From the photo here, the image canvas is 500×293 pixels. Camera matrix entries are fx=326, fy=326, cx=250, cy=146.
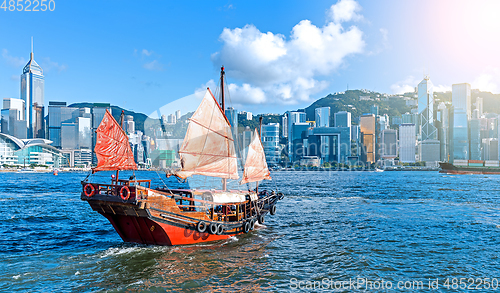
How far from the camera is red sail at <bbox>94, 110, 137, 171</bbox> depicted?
19812 mm

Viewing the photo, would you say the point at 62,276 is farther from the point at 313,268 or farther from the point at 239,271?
the point at 313,268

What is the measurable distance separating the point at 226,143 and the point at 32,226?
17762 millimetres

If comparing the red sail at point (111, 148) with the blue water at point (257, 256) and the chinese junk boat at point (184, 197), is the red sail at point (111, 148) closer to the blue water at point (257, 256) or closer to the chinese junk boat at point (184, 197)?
the chinese junk boat at point (184, 197)

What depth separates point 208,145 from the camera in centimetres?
2617

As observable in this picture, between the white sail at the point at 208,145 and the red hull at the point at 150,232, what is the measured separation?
18.6ft

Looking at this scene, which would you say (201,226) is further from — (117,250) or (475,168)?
(475,168)

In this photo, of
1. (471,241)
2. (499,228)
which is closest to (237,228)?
(471,241)

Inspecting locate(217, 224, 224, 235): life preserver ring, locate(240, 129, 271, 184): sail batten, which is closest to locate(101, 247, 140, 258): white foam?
locate(217, 224, 224, 235): life preserver ring

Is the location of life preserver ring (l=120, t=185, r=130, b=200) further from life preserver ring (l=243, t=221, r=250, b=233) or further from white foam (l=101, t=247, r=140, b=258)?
life preserver ring (l=243, t=221, r=250, b=233)

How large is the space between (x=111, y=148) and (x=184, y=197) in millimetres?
5534

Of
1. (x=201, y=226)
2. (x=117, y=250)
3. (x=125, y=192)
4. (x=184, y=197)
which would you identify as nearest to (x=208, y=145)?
(x=184, y=197)

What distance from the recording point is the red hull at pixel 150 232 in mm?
19359

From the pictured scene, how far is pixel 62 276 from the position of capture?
15.6 metres

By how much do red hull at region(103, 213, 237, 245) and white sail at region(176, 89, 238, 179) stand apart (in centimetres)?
566
